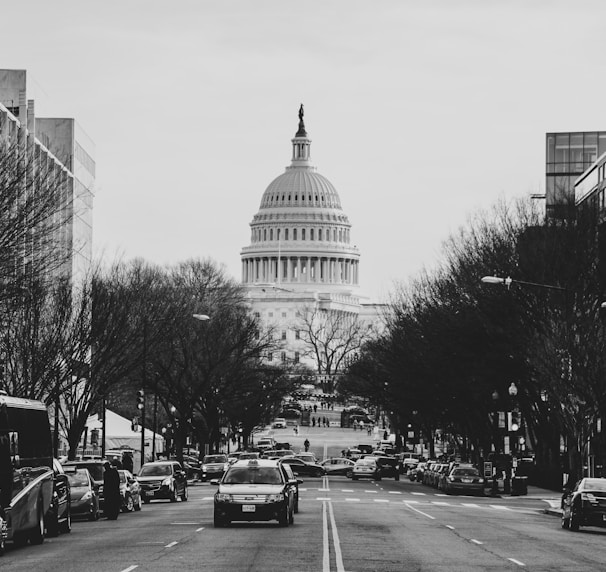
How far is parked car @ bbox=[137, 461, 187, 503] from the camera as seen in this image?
55.2 m

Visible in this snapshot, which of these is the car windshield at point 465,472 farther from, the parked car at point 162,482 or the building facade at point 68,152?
the building facade at point 68,152

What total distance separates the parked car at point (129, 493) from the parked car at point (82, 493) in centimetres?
285

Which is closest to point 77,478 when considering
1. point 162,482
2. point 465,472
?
point 162,482

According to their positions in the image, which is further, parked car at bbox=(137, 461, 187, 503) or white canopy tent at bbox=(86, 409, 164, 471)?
white canopy tent at bbox=(86, 409, 164, 471)

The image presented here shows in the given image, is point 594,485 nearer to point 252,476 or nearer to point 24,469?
point 252,476

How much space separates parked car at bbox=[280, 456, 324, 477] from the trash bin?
22176mm

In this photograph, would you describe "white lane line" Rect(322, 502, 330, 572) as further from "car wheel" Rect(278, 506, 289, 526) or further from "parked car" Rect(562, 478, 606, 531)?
"parked car" Rect(562, 478, 606, 531)

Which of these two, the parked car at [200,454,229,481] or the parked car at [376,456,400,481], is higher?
the parked car at [376,456,400,481]

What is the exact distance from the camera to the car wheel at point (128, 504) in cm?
4741

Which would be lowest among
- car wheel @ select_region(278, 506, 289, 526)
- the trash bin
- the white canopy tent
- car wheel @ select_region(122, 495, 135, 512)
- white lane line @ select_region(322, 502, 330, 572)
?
white lane line @ select_region(322, 502, 330, 572)

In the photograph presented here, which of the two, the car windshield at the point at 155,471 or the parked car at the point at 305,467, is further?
the parked car at the point at 305,467

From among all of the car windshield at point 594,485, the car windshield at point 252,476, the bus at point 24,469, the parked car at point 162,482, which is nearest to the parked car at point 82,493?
the car windshield at point 252,476

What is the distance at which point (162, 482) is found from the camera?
55.2 m

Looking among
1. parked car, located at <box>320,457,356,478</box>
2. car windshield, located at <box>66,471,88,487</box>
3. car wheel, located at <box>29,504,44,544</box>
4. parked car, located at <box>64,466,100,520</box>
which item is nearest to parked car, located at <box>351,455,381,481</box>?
parked car, located at <box>320,457,356,478</box>
